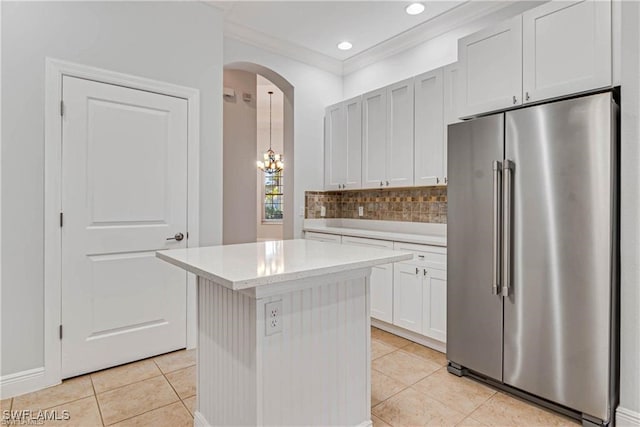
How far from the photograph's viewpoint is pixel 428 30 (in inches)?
140

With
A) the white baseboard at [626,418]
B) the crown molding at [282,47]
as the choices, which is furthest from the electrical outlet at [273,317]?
the crown molding at [282,47]

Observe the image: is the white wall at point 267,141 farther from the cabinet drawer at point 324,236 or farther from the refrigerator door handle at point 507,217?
the refrigerator door handle at point 507,217

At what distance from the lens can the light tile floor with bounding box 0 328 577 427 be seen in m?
2.03

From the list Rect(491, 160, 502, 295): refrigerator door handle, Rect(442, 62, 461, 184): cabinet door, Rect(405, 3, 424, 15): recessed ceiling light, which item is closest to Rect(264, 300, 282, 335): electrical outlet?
Rect(491, 160, 502, 295): refrigerator door handle

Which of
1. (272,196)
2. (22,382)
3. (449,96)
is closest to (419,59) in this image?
(449,96)

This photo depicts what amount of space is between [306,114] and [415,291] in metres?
2.42

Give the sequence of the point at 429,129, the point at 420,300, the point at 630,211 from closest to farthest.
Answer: the point at 630,211 < the point at 420,300 < the point at 429,129

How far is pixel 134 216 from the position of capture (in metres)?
2.72

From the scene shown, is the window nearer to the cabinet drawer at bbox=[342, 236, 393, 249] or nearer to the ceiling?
the ceiling

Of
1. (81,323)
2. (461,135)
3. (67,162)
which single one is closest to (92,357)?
(81,323)

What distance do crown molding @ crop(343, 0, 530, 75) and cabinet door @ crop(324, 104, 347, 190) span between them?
630mm

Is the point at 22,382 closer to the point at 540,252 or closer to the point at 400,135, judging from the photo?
the point at 540,252

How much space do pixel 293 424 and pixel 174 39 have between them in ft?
9.36

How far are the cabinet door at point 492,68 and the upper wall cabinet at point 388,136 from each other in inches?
35.2
